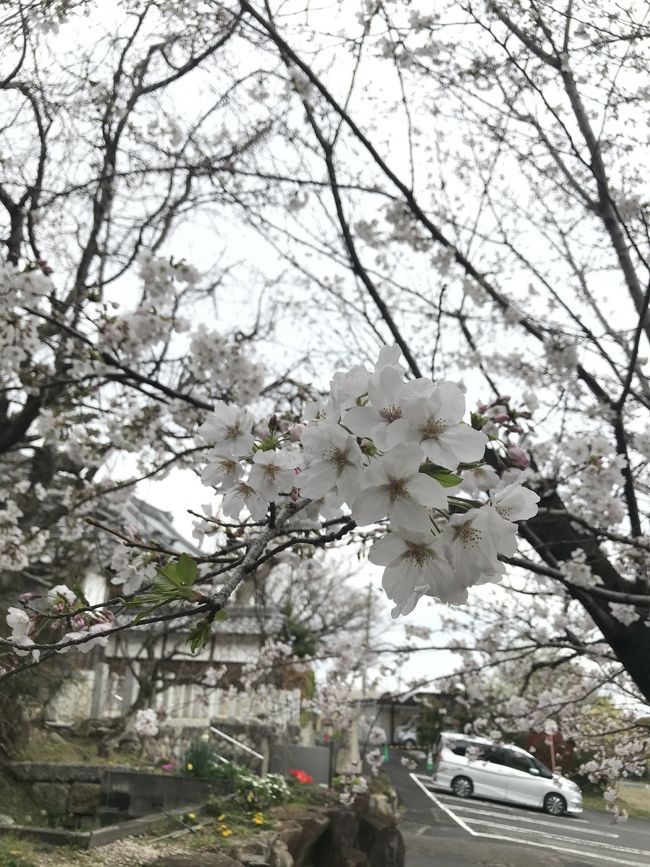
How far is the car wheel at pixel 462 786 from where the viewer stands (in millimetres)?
4695

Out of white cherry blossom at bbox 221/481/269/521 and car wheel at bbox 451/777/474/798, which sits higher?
white cherry blossom at bbox 221/481/269/521

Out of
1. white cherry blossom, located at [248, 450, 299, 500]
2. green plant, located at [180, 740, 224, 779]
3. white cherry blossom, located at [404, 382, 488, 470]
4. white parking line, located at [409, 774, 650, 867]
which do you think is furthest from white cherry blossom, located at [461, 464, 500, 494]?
green plant, located at [180, 740, 224, 779]

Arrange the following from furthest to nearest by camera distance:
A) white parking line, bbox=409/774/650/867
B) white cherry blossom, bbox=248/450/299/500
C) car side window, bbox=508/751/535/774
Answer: car side window, bbox=508/751/535/774 < white parking line, bbox=409/774/650/867 < white cherry blossom, bbox=248/450/299/500

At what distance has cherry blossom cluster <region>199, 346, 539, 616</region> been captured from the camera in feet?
2.16

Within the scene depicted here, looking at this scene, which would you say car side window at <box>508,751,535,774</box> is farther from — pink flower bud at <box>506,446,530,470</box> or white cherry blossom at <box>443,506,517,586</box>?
white cherry blossom at <box>443,506,517,586</box>

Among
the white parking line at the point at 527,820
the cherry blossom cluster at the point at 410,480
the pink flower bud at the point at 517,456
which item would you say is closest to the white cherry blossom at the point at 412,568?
the cherry blossom cluster at the point at 410,480

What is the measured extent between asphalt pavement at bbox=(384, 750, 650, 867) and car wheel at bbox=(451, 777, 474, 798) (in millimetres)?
47

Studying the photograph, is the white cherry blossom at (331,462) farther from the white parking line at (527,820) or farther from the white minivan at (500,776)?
the white minivan at (500,776)

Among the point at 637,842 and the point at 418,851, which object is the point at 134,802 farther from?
the point at 637,842

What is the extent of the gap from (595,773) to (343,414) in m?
3.91

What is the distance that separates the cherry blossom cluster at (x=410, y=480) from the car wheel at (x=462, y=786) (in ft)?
15.2

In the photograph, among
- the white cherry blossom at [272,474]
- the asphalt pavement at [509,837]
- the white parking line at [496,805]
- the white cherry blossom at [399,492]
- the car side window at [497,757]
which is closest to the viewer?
the white cherry blossom at [399,492]

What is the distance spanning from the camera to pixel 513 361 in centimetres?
345

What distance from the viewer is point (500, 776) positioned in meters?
4.55
